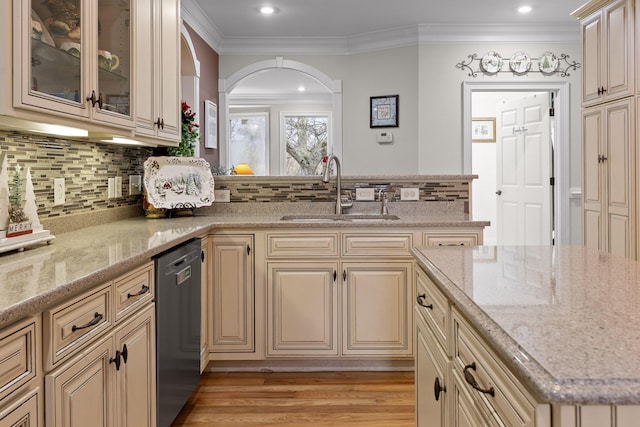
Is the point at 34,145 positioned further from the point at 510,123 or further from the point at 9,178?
the point at 510,123

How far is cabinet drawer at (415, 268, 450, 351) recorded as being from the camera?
1.29m

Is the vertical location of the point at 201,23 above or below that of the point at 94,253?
above

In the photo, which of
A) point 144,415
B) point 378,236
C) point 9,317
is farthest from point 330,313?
point 9,317

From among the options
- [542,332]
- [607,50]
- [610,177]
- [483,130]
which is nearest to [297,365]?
[542,332]

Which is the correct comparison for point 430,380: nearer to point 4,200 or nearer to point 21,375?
point 21,375

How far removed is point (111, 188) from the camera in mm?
2750

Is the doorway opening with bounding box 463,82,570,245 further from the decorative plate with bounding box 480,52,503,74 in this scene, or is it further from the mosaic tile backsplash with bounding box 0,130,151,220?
the mosaic tile backsplash with bounding box 0,130,151,220

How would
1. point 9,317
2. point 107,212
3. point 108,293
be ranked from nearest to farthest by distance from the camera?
point 9,317 < point 108,293 < point 107,212

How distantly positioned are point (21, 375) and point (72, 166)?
1479 millimetres

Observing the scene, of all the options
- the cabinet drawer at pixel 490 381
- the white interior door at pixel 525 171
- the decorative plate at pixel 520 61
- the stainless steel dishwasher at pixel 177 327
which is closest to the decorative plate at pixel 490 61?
the decorative plate at pixel 520 61

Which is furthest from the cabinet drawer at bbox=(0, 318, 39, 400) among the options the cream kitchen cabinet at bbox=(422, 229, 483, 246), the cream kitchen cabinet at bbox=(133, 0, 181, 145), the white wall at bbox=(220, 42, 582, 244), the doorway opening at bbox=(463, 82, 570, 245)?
the doorway opening at bbox=(463, 82, 570, 245)

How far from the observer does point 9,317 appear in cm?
99

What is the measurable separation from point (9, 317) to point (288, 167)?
307 inches

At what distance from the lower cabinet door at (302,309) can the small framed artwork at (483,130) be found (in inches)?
204
